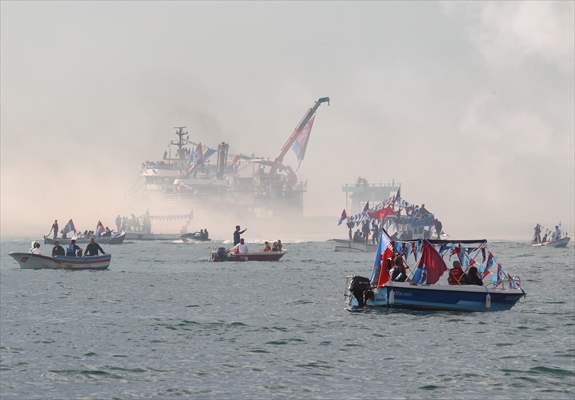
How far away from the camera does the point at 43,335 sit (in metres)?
36.0

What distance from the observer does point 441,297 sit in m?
40.2

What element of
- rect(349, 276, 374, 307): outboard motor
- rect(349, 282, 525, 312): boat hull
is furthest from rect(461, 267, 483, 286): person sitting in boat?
rect(349, 276, 374, 307): outboard motor

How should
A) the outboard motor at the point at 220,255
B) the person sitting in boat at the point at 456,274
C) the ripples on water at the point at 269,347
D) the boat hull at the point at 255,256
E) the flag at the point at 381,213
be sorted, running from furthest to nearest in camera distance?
the flag at the point at 381,213
the outboard motor at the point at 220,255
the boat hull at the point at 255,256
the person sitting in boat at the point at 456,274
the ripples on water at the point at 269,347

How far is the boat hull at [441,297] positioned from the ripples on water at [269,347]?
16.2 inches

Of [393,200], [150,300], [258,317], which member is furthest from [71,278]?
[393,200]

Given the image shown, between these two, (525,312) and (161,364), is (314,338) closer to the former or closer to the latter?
(161,364)

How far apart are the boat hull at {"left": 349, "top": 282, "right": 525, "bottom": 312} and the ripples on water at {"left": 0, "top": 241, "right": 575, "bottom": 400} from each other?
41 cm

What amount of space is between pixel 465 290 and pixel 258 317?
8.15 m

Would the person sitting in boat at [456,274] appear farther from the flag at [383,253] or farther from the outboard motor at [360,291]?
the outboard motor at [360,291]

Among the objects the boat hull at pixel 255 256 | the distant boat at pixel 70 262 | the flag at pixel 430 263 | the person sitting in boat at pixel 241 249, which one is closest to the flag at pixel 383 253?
the flag at pixel 430 263

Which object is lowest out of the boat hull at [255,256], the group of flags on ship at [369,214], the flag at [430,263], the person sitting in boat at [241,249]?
the flag at [430,263]

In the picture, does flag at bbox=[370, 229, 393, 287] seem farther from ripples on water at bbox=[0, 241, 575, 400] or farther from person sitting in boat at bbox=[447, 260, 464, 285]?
person sitting in boat at bbox=[447, 260, 464, 285]

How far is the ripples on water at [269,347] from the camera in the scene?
1017 inches

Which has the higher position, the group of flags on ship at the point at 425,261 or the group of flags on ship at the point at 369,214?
the group of flags on ship at the point at 369,214
